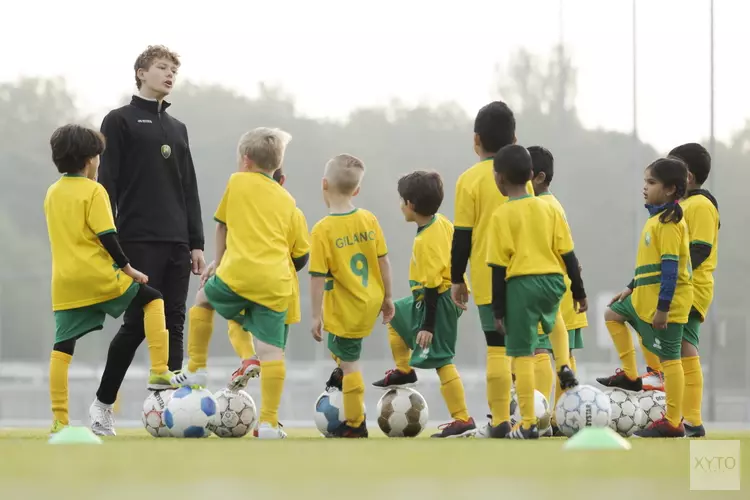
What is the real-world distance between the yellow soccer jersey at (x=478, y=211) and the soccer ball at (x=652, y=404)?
1.51m

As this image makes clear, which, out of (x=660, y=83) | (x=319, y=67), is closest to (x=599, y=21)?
(x=660, y=83)

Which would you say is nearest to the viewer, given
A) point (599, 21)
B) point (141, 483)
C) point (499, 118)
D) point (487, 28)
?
point (141, 483)

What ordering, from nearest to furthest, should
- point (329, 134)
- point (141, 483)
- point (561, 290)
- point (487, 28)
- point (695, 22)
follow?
point (141, 483) → point (561, 290) → point (695, 22) → point (487, 28) → point (329, 134)

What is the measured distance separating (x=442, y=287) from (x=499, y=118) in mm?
1030

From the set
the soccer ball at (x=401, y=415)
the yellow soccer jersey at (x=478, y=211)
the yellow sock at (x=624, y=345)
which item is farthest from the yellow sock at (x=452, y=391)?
the yellow sock at (x=624, y=345)

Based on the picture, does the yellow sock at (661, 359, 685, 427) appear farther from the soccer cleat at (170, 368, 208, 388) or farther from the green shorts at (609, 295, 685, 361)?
the soccer cleat at (170, 368, 208, 388)

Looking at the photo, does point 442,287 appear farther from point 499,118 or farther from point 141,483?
point 141,483

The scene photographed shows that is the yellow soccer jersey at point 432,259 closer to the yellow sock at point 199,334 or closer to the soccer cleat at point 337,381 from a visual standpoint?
the soccer cleat at point 337,381

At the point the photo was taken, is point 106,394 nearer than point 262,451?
No

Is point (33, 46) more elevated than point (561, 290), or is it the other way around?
point (33, 46)

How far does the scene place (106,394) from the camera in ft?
24.0

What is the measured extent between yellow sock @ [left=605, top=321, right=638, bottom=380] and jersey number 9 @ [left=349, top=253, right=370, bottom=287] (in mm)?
1519

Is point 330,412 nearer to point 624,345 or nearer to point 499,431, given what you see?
point 499,431

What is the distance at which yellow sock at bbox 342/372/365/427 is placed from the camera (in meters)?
7.27
